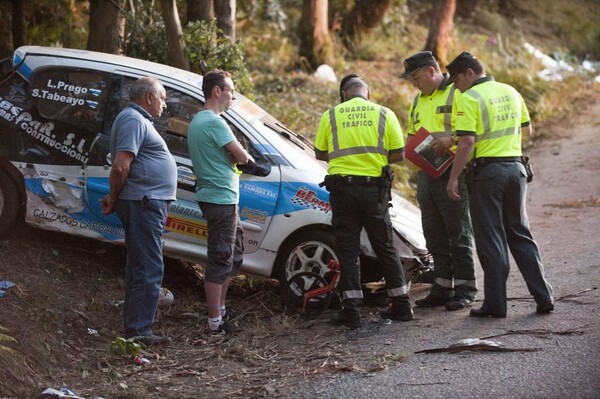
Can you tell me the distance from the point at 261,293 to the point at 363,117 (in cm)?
202

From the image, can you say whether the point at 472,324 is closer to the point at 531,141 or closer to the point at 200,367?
the point at 200,367

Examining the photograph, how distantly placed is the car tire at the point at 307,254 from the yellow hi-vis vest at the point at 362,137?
2.29 feet

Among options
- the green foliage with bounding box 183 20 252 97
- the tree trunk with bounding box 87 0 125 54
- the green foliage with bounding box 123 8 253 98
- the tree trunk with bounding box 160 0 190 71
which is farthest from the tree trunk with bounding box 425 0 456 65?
the tree trunk with bounding box 160 0 190 71

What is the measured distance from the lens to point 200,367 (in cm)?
673

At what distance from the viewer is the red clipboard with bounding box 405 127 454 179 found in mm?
7887

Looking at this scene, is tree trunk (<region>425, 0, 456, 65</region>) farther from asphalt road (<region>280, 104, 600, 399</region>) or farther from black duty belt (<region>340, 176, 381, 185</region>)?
black duty belt (<region>340, 176, 381, 185</region>)

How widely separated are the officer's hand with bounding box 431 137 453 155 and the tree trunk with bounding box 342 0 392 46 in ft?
43.4

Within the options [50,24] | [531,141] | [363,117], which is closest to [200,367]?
[363,117]

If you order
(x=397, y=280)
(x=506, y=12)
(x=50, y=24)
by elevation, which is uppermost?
(x=506, y=12)

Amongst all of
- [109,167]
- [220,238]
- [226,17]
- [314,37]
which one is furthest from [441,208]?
[314,37]

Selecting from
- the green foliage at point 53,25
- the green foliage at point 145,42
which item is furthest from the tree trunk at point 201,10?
the green foliage at point 53,25

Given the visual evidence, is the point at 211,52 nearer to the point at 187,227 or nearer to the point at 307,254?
the point at 187,227

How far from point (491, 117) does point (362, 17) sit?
13.9 meters

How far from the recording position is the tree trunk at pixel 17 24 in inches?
512
